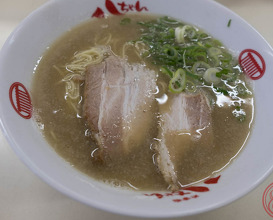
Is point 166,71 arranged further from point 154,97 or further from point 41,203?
point 41,203

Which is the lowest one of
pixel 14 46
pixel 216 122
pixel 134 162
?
pixel 134 162

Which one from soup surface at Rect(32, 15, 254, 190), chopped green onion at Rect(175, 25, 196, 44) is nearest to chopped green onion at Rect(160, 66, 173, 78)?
soup surface at Rect(32, 15, 254, 190)

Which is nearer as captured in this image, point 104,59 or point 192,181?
point 192,181

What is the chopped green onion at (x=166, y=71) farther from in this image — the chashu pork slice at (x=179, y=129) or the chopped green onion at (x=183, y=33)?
the chopped green onion at (x=183, y=33)

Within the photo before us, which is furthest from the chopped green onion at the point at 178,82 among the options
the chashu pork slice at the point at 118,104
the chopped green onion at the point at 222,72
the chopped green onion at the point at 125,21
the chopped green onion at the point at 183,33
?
the chopped green onion at the point at 125,21

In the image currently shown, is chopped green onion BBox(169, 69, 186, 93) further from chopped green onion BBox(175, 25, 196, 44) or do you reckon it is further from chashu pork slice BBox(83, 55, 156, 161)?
chopped green onion BBox(175, 25, 196, 44)

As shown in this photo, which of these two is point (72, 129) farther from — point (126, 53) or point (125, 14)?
point (125, 14)

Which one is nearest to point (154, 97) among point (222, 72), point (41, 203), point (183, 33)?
point (222, 72)

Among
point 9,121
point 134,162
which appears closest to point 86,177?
point 134,162
